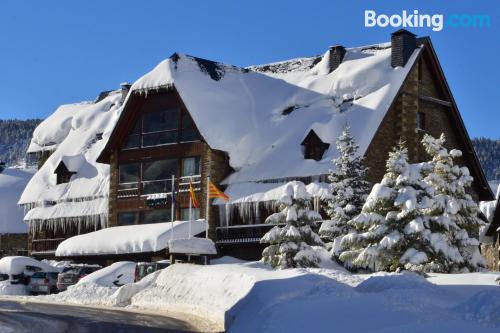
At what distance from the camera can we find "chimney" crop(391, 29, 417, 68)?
42500mm

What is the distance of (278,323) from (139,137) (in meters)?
32.6

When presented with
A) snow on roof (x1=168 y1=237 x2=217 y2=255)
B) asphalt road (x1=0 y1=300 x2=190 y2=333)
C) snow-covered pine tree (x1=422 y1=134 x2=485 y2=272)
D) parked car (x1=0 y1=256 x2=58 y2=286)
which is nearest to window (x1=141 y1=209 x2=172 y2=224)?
parked car (x1=0 y1=256 x2=58 y2=286)

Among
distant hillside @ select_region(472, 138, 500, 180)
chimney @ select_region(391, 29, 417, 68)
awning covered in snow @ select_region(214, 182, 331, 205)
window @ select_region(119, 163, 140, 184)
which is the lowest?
awning covered in snow @ select_region(214, 182, 331, 205)

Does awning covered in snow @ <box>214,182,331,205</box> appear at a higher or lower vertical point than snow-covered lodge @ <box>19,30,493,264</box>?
lower

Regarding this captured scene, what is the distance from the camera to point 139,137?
4738 centimetres

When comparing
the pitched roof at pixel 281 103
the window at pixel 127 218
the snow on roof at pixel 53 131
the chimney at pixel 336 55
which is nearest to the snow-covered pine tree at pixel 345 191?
the pitched roof at pixel 281 103

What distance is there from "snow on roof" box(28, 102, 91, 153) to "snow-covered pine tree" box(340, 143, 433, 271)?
1307 inches

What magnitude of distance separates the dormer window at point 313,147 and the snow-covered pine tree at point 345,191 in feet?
16.4

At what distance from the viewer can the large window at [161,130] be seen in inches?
1785

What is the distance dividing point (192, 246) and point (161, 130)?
44.6 feet

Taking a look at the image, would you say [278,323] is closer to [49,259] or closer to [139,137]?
[139,137]

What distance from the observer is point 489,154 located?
15762 centimetres

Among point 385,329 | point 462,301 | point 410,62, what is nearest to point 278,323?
point 385,329

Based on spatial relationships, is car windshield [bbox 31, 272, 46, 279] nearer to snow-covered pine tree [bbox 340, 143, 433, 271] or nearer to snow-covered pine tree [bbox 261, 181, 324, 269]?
snow-covered pine tree [bbox 261, 181, 324, 269]
